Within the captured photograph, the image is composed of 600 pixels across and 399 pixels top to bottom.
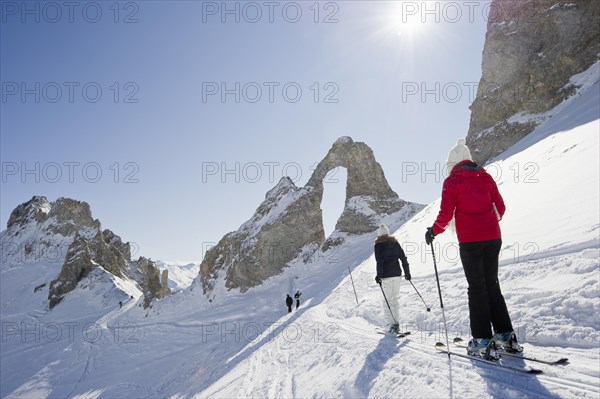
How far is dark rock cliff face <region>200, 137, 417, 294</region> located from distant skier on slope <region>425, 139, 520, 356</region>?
37.1m

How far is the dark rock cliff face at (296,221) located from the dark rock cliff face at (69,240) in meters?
33.0

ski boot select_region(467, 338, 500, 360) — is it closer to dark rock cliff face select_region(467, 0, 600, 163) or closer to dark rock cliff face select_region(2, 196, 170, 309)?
dark rock cliff face select_region(467, 0, 600, 163)

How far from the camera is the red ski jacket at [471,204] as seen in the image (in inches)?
172

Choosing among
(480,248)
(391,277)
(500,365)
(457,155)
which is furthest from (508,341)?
(391,277)

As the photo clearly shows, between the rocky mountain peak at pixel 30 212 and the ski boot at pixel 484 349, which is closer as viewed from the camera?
the ski boot at pixel 484 349

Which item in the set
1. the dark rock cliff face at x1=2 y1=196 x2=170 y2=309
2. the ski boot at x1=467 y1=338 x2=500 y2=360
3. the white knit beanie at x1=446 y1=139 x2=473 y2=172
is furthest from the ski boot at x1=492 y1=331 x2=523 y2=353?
the dark rock cliff face at x1=2 y1=196 x2=170 y2=309

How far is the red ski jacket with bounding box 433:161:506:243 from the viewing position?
438cm

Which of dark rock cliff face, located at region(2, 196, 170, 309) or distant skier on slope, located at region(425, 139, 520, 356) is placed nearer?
distant skier on slope, located at region(425, 139, 520, 356)

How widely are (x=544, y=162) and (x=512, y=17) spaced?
124ft

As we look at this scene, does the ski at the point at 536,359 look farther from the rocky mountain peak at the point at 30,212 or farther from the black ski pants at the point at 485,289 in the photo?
the rocky mountain peak at the point at 30,212

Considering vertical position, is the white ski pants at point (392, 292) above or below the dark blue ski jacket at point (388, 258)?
below

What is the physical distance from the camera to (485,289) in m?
4.36

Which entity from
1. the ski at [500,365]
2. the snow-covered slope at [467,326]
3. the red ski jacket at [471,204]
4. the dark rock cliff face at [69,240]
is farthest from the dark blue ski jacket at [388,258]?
the dark rock cliff face at [69,240]

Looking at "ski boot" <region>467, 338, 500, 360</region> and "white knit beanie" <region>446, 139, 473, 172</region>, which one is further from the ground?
"white knit beanie" <region>446, 139, 473, 172</region>
